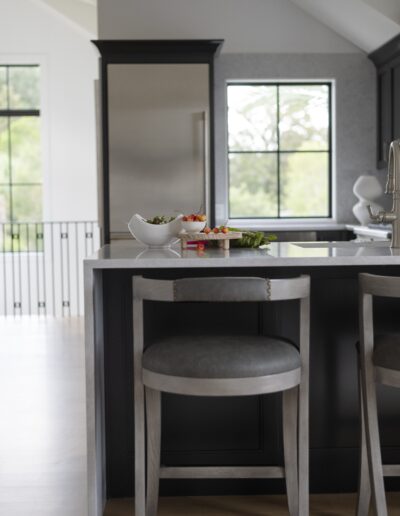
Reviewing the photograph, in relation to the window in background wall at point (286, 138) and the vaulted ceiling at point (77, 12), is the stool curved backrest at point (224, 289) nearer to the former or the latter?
the window in background wall at point (286, 138)

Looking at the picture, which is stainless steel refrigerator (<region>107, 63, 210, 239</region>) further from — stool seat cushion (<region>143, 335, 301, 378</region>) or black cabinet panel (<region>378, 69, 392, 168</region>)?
stool seat cushion (<region>143, 335, 301, 378</region>)

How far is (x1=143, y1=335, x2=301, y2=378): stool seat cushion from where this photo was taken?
7.64 feet

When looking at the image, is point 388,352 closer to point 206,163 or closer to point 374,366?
point 374,366

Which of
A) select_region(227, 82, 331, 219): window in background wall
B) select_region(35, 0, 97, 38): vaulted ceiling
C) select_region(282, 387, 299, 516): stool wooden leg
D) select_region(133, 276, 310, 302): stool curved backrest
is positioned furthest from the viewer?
select_region(35, 0, 97, 38): vaulted ceiling

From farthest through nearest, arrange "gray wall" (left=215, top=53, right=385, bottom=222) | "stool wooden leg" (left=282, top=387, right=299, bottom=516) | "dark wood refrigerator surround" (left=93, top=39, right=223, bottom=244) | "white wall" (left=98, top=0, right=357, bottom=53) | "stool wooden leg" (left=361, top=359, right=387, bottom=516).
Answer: "gray wall" (left=215, top=53, right=385, bottom=222) < "white wall" (left=98, top=0, right=357, bottom=53) < "dark wood refrigerator surround" (left=93, top=39, right=223, bottom=244) < "stool wooden leg" (left=282, top=387, right=299, bottom=516) < "stool wooden leg" (left=361, top=359, right=387, bottom=516)

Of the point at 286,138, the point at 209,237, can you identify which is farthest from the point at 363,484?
the point at 286,138

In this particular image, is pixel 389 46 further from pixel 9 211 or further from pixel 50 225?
pixel 9 211

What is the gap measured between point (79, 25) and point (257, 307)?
7.25 meters

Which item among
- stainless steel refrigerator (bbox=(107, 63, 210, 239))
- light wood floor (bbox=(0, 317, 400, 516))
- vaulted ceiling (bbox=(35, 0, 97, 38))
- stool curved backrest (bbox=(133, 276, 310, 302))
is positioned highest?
vaulted ceiling (bbox=(35, 0, 97, 38))

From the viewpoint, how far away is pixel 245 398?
9.50ft

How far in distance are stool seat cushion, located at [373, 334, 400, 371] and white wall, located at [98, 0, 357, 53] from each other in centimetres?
451

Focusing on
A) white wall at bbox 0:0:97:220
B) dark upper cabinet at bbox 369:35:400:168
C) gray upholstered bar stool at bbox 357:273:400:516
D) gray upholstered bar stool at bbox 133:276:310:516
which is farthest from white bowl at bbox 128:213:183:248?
white wall at bbox 0:0:97:220

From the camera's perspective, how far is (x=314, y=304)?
9.43 feet

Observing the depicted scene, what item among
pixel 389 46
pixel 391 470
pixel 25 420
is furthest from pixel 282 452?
pixel 389 46
